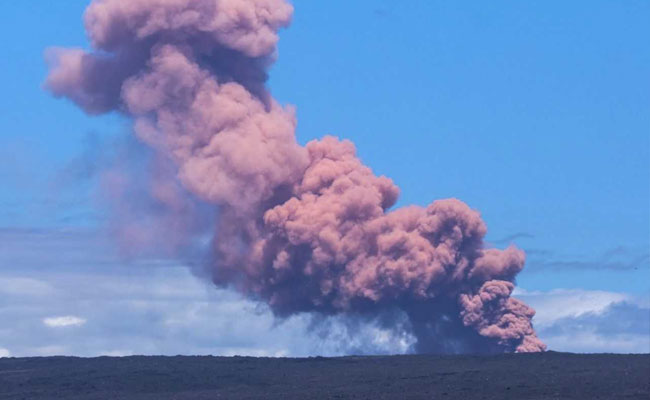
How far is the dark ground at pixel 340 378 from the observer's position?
12536cm

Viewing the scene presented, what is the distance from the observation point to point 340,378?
138625 mm

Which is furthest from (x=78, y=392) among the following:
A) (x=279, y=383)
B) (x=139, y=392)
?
(x=279, y=383)

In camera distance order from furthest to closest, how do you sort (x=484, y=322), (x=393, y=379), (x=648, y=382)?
(x=484, y=322)
(x=393, y=379)
(x=648, y=382)

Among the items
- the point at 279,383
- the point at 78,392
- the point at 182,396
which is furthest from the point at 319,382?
the point at 78,392

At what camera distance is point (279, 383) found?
13850 cm

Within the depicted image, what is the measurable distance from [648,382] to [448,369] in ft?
71.3

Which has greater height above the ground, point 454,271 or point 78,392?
point 454,271

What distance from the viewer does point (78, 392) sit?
451ft

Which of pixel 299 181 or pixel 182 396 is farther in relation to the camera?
pixel 299 181

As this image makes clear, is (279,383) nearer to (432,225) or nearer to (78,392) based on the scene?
(78,392)

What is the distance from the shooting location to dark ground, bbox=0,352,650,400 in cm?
12536

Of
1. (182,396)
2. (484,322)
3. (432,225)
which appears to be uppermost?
(432,225)

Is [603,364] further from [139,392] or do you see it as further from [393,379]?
[139,392]

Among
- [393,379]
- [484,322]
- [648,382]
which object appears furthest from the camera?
[484,322]
